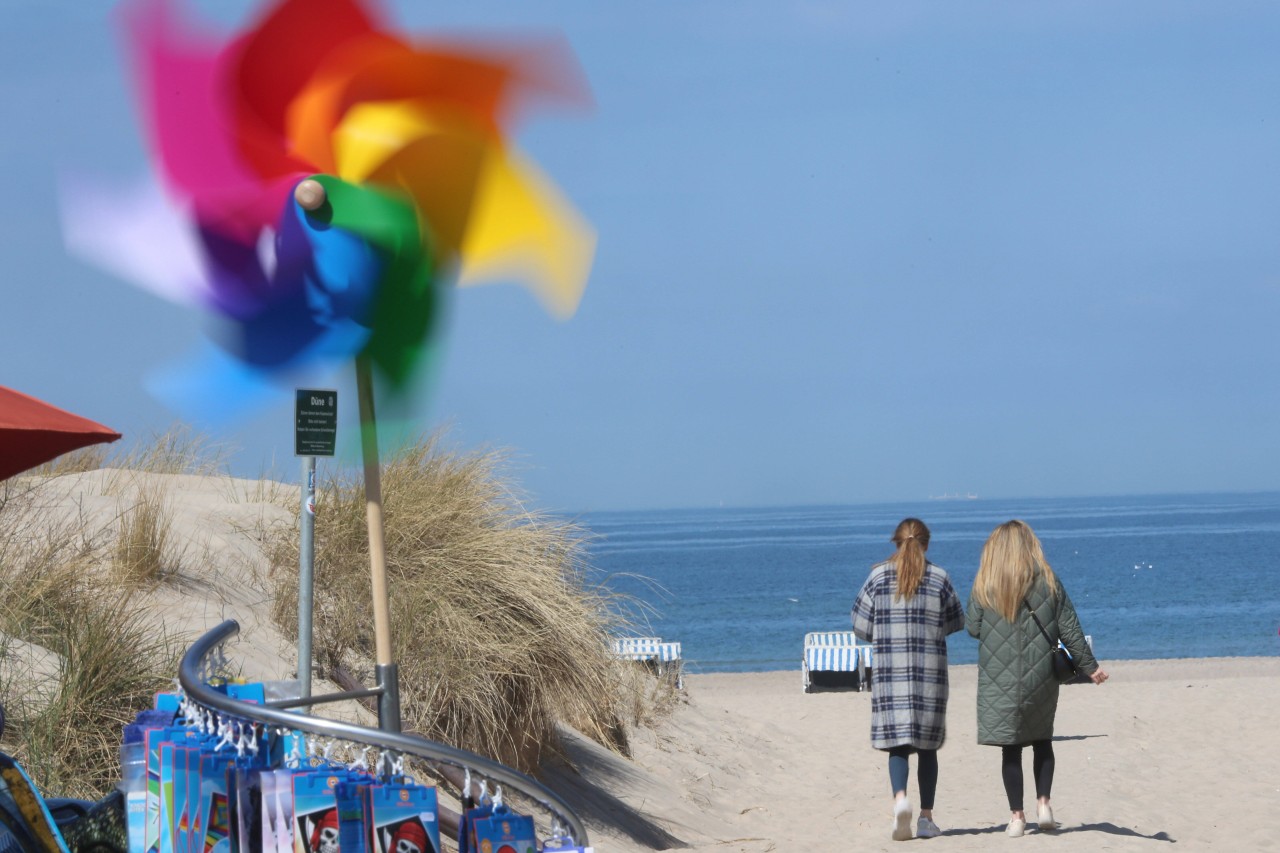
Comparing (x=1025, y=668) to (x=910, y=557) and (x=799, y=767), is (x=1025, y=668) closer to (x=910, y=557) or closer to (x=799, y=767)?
(x=910, y=557)

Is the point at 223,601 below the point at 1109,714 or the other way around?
Result: the other way around

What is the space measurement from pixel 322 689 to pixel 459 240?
16.7 ft

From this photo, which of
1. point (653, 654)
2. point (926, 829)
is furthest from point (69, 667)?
point (653, 654)

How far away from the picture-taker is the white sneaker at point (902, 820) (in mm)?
7836

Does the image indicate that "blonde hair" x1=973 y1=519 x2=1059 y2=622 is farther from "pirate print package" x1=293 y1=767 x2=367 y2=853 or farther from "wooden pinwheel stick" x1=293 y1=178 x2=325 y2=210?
"pirate print package" x1=293 y1=767 x2=367 y2=853

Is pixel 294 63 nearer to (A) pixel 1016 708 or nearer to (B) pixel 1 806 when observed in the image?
(B) pixel 1 806

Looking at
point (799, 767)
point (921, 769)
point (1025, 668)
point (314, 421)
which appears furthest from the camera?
point (799, 767)

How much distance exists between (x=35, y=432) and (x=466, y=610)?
4.94 metres

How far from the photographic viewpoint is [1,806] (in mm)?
3277

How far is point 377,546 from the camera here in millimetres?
3443

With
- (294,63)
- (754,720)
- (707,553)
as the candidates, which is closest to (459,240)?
(294,63)

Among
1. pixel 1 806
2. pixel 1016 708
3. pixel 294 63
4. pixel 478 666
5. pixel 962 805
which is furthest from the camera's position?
pixel 962 805

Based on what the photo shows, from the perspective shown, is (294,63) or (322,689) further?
(322,689)

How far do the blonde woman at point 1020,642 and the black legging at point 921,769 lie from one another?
1.25 ft
